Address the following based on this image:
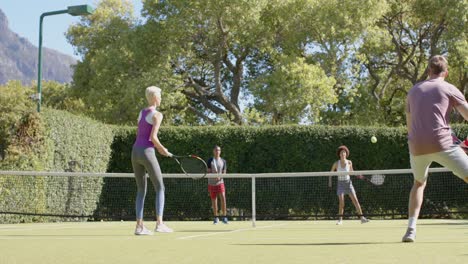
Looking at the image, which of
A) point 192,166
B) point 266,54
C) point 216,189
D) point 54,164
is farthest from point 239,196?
point 266,54

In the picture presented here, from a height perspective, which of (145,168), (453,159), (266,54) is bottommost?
(145,168)

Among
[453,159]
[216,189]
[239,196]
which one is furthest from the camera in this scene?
[239,196]

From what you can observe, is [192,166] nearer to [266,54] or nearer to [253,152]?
[253,152]

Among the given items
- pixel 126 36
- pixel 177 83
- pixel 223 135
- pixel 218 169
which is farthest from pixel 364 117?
pixel 218 169

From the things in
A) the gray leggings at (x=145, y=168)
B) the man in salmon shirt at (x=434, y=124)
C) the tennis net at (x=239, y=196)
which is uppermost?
the man in salmon shirt at (x=434, y=124)

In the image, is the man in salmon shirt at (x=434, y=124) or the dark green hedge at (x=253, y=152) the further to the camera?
the dark green hedge at (x=253, y=152)

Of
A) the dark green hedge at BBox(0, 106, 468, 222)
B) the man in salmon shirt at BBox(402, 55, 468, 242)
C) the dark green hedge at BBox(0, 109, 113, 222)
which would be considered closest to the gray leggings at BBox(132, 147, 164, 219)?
the man in salmon shirt at BBox(402, 55, 468, 242)

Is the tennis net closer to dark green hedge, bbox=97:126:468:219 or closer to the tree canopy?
dark green hedge, bbox=97:126:468:219

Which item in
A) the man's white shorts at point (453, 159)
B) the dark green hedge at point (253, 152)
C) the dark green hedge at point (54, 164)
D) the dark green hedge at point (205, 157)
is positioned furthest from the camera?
the dark green hedge at point (253, 152)

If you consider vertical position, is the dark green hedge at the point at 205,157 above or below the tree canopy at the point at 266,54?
below

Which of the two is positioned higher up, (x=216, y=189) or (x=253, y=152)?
(x=253, y=152)

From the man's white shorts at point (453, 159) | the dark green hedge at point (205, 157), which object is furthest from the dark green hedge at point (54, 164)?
the man's white shorts at point (453, 159)

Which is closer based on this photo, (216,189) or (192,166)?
(192,166)

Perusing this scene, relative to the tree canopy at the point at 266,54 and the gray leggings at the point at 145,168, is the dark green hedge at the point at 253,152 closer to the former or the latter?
the tree canopy at the point at 266,54
